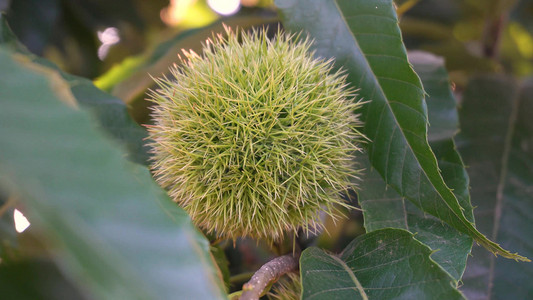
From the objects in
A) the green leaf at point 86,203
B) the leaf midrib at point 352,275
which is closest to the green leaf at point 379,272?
the leaf midrib at point 352,275

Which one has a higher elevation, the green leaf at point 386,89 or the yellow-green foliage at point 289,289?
the green leaf at point 386,89

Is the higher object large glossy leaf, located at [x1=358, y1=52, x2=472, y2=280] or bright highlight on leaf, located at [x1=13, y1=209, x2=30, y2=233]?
bright highlight on leaf, located at [x1=13, y1=209, x2=30, y2=233]

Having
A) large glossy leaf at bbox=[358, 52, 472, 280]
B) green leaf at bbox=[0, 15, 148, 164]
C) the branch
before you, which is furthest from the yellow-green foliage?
green leaf at bbox=[0, 15, 148, 164]

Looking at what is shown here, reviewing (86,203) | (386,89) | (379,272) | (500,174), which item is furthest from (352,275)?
(500,174)

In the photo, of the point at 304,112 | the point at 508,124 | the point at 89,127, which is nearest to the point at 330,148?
the point at 304,112

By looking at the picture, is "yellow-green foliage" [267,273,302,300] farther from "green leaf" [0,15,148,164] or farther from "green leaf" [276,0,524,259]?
"green leaf" [0,15,148,164]

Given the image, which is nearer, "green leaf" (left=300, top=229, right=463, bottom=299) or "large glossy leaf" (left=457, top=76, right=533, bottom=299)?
"green leaf" (left=300, top=229, right=463, bottom=299)

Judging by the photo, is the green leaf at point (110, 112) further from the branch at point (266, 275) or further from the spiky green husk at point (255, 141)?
the branch at point (266, 275)

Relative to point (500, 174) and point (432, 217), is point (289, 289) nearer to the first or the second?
point (432, 217)
